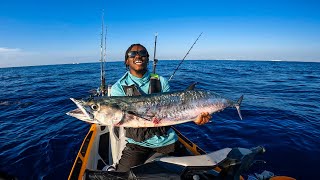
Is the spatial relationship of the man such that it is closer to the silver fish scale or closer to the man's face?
the man's face

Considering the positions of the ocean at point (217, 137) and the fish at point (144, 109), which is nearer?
the fish at point (144, 109)

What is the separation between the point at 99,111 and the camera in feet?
12.0

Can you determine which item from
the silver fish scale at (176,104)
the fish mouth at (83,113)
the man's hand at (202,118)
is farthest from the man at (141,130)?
the fish mouth at (83,113)

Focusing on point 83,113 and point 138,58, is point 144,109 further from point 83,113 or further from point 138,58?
point 138,58

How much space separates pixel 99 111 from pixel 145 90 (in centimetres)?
131

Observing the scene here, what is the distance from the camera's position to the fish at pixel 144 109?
12.0ft

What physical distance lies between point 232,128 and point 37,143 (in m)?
8.87

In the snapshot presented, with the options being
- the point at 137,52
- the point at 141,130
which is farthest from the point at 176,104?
the point at 137,52

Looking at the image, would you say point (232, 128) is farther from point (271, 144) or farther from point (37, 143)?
point (37, 143)

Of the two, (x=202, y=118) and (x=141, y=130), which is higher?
(x=202, y=118)

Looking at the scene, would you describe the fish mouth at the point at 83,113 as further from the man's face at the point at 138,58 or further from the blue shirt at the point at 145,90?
the man's face at the point at 138,58

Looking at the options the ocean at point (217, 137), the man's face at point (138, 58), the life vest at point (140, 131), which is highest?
the man's face at point (138, 58)

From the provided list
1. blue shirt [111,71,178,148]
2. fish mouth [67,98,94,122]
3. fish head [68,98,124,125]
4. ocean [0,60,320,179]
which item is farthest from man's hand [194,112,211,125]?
ocean [0,60,320,179]

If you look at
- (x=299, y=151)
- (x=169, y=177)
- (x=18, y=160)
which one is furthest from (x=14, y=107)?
(x=299, y=151)
